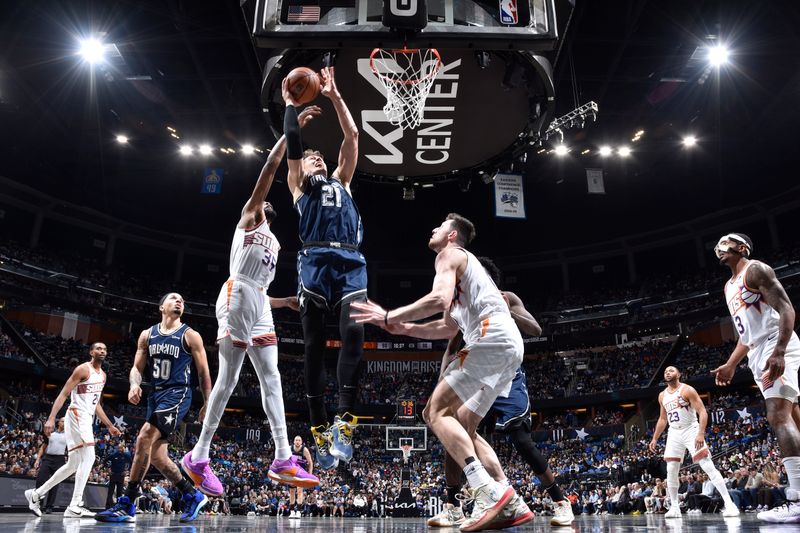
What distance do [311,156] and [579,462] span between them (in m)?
23.1

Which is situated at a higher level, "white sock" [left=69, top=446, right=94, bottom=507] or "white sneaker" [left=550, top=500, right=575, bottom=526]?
"white sock" [left=69, top=446, right=94, bottom=507]

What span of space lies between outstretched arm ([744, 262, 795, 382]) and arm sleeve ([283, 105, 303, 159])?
4.12 m

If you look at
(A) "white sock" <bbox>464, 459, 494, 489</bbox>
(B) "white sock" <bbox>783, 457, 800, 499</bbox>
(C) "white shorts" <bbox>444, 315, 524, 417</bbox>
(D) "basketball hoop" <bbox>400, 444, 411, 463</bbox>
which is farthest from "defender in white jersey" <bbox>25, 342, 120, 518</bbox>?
(D) "basketball hoop" <bbox>400, 444, 411, 463</bbox>

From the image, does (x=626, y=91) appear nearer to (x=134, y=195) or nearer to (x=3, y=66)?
(x=3, y=66)

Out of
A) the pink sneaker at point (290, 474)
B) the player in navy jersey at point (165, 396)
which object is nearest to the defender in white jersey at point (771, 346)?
the pink sneaker at point (290, 474)

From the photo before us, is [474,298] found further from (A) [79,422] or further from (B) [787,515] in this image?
(A) [79,422]

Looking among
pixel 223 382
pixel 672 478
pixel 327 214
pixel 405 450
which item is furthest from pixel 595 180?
pixel 223 382

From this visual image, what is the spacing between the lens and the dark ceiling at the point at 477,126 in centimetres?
1641

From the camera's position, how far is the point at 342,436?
4.20m

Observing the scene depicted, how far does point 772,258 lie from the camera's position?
29.2 metres

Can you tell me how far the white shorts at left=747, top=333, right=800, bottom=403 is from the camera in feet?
17.0

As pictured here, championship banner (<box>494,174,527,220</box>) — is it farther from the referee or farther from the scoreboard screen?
the referee

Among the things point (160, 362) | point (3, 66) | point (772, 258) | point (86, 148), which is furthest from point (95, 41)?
point (772, 258)

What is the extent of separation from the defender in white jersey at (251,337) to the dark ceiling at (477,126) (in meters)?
9.72
